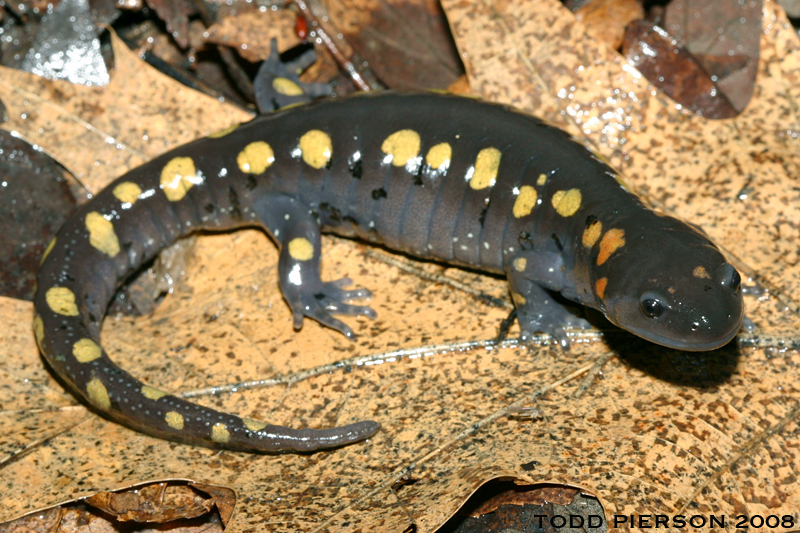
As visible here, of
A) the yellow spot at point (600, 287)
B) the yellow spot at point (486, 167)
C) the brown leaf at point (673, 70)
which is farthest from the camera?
the brown leaf at point (673, 70)

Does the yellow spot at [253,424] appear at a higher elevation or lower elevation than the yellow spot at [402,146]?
lower

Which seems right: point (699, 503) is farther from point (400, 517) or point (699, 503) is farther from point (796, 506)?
point (400, 517)

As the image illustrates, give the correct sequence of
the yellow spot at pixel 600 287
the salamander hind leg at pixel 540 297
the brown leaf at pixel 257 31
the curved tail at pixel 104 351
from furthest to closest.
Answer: the brown leaf at pixel 257 31 < the salamander hind leg at pixel 540 297 < the yellow spot at pixel 600 287 < the curved tail at pixel 104 351

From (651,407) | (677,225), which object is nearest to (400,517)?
(651,407)

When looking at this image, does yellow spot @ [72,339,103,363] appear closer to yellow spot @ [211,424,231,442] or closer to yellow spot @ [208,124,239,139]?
yellow spot @ [211,424,231,442]

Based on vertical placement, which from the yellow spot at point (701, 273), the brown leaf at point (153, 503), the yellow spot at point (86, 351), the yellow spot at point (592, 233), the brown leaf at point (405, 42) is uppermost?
the brown leaf at point (405, 42)

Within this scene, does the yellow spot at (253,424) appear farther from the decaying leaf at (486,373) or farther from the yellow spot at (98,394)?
the yellow spot at (98,394)

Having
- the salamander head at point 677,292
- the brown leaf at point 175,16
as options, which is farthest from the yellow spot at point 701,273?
the brown leaf at point 175,16

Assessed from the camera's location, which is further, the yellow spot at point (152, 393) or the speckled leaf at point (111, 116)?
the speckled leaf at point (111, 116)
